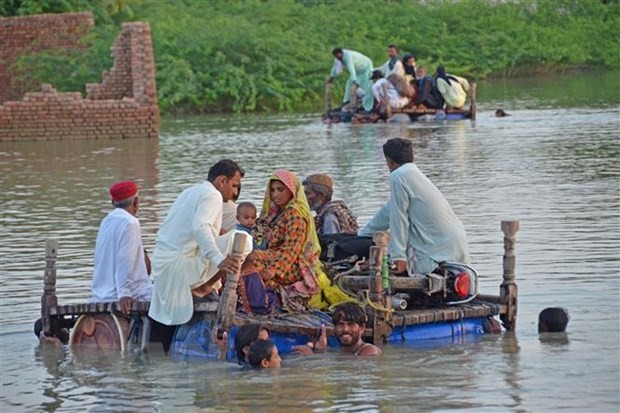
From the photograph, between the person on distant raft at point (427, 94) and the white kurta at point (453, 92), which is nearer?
the person on distant raft at point (427, 94)

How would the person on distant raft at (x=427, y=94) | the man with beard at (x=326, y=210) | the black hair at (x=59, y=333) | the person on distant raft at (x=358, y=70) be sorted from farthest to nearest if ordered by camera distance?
the person on distant raft at (x=358, y=70), the person on distant raft at (x=427, y=94), the man with beard at (x=326, y=210), the black hair at (x=59, y=333)

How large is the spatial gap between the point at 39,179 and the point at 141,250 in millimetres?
12104

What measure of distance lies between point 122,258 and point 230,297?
1.15 metres

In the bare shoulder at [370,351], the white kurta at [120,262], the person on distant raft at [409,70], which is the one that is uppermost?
the person on distant raft at [409,70]

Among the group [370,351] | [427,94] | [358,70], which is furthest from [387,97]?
[370,351]

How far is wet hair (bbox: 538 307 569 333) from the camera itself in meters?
11.7

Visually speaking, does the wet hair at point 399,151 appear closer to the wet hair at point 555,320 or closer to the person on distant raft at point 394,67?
the wet hair at point 555,320

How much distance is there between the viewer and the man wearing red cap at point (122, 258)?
37.7 ft

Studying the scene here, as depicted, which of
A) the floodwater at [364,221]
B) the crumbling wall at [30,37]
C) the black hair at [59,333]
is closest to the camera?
the floodwater at [364,221]

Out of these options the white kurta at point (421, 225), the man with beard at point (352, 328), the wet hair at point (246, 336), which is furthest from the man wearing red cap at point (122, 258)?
the white kurta at point (421, 225)

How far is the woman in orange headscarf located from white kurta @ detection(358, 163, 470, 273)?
0.59 metres

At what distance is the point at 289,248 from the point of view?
11.3 meters

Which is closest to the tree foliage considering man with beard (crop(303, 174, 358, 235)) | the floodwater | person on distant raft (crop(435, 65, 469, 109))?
the floodwater

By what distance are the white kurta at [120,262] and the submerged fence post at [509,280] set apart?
231 cm
